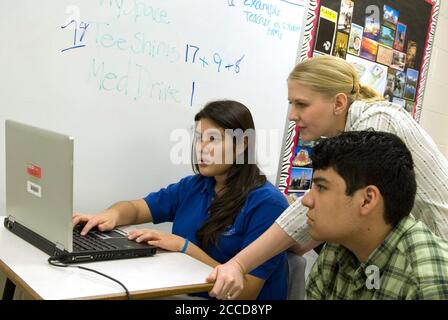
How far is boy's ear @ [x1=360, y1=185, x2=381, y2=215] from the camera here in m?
1.16

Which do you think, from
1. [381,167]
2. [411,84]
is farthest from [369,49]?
[381,167]

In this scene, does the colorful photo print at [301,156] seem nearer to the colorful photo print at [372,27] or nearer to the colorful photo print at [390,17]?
the colorful photo print at [372,27]

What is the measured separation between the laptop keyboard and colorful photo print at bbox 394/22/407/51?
2186 mm

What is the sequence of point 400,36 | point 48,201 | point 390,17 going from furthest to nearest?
point 400,36 < point 390,17 < point 48,201

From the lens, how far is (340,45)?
2545 millimetres

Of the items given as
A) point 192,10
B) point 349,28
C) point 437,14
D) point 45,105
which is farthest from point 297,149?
point 437,14

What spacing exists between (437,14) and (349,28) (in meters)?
0.92

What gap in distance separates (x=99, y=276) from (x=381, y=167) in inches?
27.4

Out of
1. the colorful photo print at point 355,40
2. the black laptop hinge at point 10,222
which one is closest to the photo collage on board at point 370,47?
the colorful photo print at point 355,40

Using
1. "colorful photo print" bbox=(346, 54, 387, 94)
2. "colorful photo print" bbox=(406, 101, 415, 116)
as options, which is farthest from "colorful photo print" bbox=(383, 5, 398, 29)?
"colorful photo print" bbox=(406, 101, 415, 116)

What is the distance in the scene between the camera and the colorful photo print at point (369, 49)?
269 centimetres

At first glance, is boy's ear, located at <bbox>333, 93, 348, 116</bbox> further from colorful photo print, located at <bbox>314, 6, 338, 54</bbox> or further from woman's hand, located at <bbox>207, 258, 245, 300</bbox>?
colorful photo print, located at <bbox>314, 6, 338, 54</bbox>

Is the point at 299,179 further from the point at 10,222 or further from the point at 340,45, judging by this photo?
the point at 10,222
